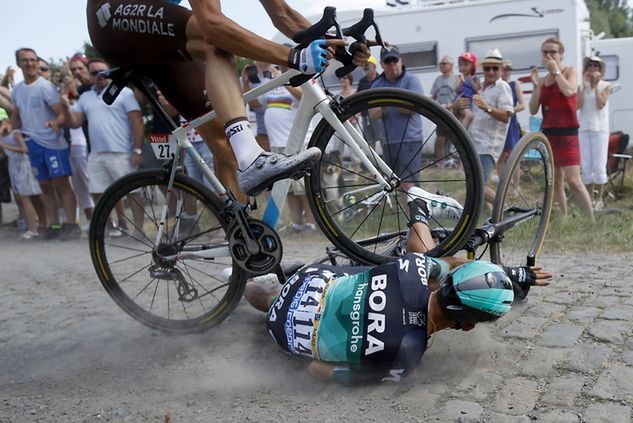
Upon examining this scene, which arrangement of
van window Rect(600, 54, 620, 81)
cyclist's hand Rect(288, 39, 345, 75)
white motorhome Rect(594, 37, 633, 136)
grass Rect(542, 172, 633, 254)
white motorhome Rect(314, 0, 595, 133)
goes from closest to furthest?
cyclist's hand Rect(288, 39, 345, 75), grass Rect(542, 172, 633, 254), white motorhome Rect(314, 0, 595, 133), white motorhome Rect(594, 37, 633, 136), van window Rect(600, 54, 620, 81)

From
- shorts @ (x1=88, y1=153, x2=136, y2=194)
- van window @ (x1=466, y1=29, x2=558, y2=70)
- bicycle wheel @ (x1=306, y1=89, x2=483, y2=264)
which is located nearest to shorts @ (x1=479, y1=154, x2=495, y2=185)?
bicycle wheel @ (x1=306, y1=89, x2=483, y2=264)

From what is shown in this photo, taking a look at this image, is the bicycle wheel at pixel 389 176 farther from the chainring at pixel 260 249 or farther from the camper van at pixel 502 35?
the camper van at pixel 502 35

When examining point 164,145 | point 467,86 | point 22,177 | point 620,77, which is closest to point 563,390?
point 164,145

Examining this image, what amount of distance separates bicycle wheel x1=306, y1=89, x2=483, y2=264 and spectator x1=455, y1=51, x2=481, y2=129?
395cm

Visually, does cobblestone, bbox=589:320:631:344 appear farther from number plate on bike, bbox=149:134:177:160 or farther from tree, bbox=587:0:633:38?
tree, bbox=587:0:633:38

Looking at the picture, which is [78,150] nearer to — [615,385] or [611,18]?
[615,385]

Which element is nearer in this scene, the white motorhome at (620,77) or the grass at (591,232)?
the grass at (591,232)

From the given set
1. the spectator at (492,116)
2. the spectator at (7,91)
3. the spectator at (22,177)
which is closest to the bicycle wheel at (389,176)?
the spectator at (492,116)

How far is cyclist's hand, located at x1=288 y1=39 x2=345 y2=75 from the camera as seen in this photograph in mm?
3277

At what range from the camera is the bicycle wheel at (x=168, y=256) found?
4156mm

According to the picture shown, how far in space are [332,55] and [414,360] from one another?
1.48 meters

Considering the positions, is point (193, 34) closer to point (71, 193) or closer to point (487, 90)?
point (487, 90)

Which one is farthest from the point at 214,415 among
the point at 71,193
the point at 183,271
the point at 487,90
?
the point at 71,193

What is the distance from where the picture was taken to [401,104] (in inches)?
144
